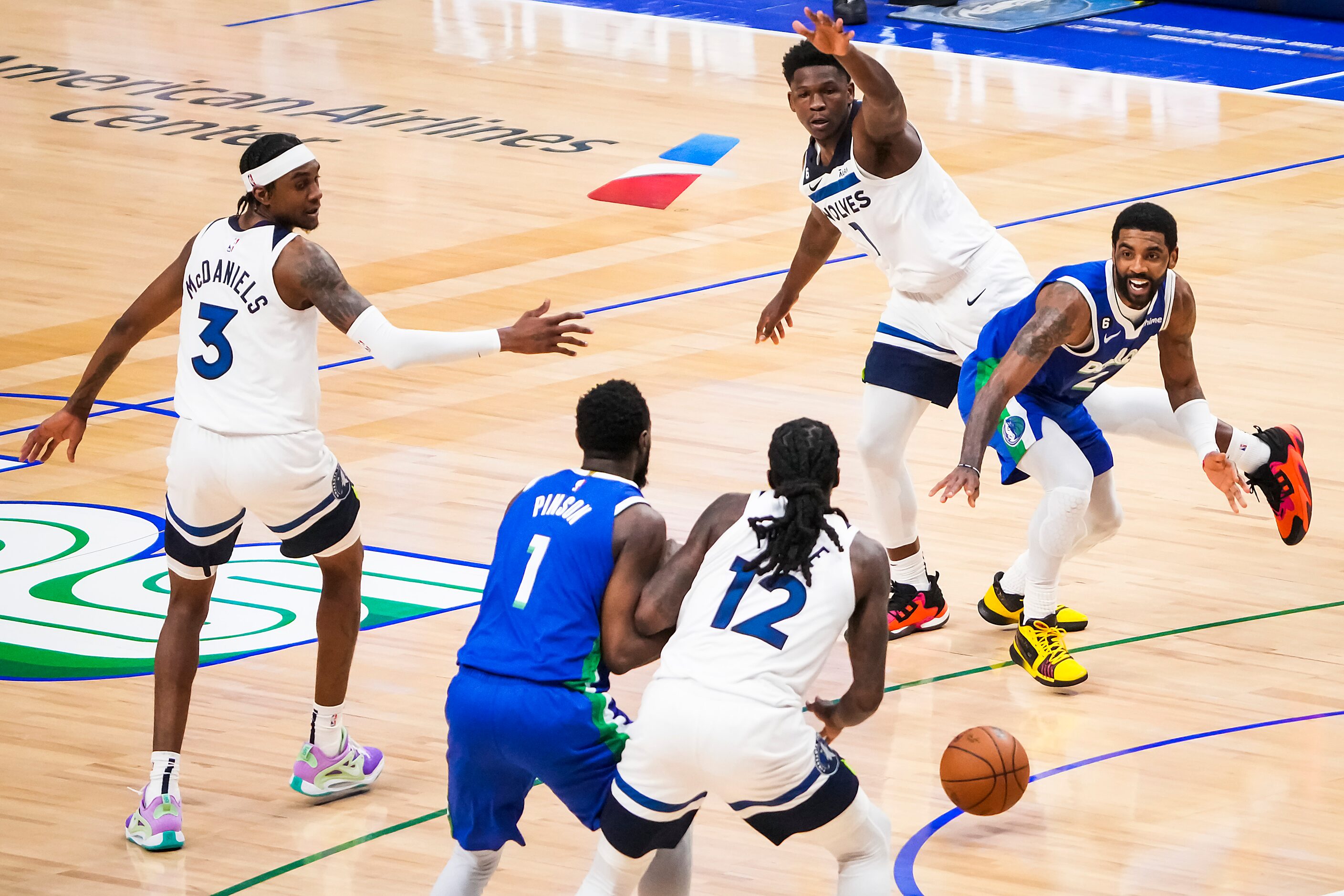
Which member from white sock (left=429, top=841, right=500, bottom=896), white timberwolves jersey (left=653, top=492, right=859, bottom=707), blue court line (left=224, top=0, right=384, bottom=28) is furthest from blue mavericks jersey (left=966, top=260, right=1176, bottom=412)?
blue court line (left=224, top=0, right=384, bottom=28)

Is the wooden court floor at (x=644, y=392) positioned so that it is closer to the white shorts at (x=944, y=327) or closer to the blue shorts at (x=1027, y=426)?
the blue shorts at (x=1027, y=426)

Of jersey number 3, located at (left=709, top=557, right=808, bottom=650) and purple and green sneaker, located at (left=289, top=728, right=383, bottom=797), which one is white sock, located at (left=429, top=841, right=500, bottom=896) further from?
purple and green sneaker, located at (left=289, top=728, right=383, bottom=797)

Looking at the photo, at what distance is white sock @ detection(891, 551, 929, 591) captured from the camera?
680cm

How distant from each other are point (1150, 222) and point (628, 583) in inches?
97.0

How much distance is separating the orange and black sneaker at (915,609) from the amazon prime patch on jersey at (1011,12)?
12753mm

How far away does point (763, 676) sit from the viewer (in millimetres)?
4188

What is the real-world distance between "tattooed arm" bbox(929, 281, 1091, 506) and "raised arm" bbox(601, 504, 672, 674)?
1635 mm

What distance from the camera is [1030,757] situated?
586cm

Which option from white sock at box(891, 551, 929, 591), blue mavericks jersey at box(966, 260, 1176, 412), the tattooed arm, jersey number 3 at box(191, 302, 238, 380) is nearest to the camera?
jersey number 3 at box(191, 302, 238, 380)

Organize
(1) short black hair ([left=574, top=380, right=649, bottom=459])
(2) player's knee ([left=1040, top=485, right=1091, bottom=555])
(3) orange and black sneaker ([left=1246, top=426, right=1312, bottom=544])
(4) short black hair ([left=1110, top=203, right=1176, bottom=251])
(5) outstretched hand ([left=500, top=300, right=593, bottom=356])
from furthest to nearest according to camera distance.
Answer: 1. (3) orange and black sneaker ([left=1246, top=426, right=1312, bottom=544])
2. (2) player's knee ([left=1040, top=485, right=1091, bottom=555])
3. (4) short black hair ([left=1110, top=203, right=1176, bottom=251])
4. (5) outstretched hand ([left=500, top=300, right=593, bottom=356])
5. (1) short black hair ([left=574, top=380, right=649, bottom=459])

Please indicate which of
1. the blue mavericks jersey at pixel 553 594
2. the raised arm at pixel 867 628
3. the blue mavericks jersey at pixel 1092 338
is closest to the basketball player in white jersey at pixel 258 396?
the blue mavericks jersey at pixel 553 594

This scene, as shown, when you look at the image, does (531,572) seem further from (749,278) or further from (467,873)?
(749,278)

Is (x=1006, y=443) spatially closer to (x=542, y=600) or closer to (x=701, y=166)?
(x=542, y=600)

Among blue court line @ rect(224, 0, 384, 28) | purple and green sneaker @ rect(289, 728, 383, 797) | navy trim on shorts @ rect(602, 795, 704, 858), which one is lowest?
blue court line @ rect(224, 0, 384, 28)
